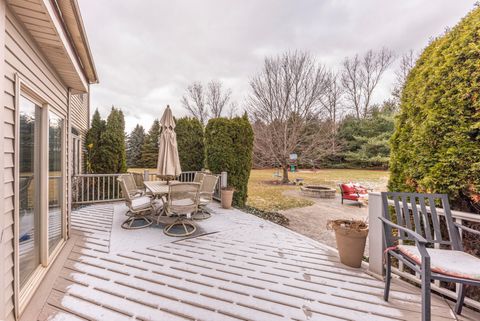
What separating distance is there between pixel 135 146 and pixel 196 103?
11.7 m

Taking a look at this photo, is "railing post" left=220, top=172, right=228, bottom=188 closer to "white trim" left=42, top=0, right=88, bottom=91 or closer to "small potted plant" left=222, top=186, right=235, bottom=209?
"small potted plant" left=222, top=186, right=235, bottom=209

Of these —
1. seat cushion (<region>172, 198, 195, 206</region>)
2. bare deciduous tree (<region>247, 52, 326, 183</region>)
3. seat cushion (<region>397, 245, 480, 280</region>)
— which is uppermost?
bare deciduous tree (<region>247, 52, 326, 183</region>)

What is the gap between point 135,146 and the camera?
28.0 metres

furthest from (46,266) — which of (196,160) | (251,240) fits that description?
(196,160)

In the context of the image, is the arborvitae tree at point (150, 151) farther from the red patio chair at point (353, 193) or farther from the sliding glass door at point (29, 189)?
the sliding glass door at point (29, 189)

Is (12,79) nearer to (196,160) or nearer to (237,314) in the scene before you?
(237,314)

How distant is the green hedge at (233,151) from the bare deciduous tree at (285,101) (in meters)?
6.77

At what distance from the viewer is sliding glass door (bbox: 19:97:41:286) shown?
6.28 ft

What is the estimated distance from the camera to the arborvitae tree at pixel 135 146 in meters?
26.9

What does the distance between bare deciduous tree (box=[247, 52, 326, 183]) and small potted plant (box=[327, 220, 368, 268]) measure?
10.5 metres

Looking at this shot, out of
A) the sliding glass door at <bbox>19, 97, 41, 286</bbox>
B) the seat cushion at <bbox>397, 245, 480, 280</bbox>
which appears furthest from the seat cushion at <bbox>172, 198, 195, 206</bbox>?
the seat cushion at <bbox>397, 245, 480, 280</bbox>

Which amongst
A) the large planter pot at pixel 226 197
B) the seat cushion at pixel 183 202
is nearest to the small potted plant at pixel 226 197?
the large planter pot at pixel 226 197

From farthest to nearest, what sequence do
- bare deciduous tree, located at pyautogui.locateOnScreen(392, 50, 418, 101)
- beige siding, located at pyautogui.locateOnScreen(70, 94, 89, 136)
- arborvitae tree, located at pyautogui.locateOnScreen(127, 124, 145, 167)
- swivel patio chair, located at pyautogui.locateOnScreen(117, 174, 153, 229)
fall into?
1. arborvitae tree, located at pyautogui.locateOnScreen(127, 124, 145, 167)
2. bare deciduous tree, located at pyautogui.locateOnScreen(392, 50, 418, 101)
3. beige siding, located at pyautogui.locateOnScreen(70, 94, 89, 136)
4. swivel patio chair, located at pyautogui.locateOnScreen(117, 174, 153, 229)

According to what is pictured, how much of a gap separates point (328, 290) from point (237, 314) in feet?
3.41
